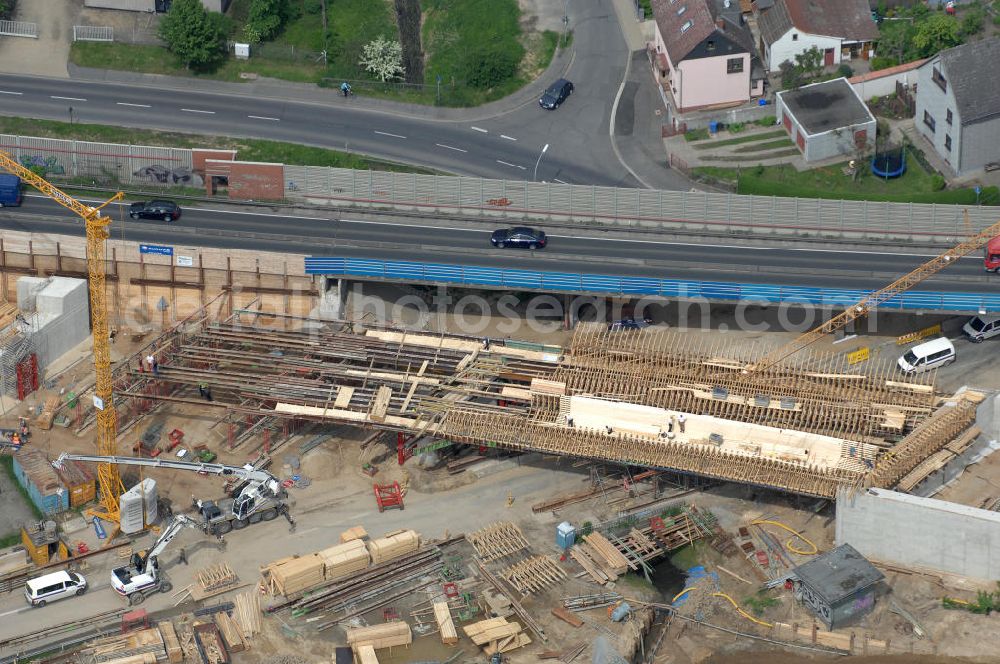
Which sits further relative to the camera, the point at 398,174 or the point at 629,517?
the point at 398,174

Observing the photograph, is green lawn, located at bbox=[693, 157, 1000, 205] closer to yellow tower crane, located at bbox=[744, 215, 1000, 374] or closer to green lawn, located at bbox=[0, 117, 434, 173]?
yellow tower crane, located at bbox=[744, 215, 1000, 374]

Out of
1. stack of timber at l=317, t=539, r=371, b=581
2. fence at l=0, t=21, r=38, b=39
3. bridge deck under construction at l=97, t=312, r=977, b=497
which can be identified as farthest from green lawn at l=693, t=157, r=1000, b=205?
fence at l=0, t=21, r=38, b=39

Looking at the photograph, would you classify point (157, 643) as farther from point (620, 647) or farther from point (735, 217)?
point (735, 217)

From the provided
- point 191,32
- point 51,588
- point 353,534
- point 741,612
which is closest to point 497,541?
point 353,534

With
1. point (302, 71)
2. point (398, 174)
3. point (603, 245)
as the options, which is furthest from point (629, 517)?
point (302, 71)

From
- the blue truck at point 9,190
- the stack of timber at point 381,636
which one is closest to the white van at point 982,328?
the stack of timber at point 381,636

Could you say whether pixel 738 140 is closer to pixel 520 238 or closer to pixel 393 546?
pixel 520 238
